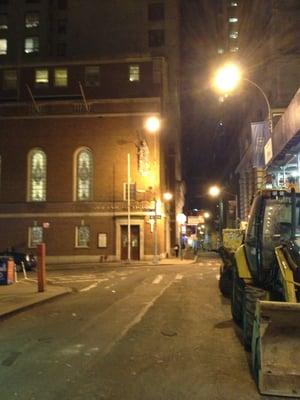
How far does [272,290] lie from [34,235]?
38.8 metres

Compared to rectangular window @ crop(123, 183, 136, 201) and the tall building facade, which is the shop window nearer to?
the tall building facade

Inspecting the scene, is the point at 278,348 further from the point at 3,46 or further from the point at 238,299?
the point at 3,46

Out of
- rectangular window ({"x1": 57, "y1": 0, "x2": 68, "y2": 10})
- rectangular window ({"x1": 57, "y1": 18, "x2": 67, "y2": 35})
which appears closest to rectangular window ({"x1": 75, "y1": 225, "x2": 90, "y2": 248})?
rectangular window ({"x1": 57, "y1": 18, "x2": 67, "y2": 35})

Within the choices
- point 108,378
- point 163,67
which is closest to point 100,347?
point 108,378

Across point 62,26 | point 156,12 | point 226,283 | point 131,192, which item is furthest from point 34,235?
point 62,26

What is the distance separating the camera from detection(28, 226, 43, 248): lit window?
4544 centimetres

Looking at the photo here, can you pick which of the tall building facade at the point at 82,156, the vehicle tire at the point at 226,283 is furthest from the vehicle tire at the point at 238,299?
the tall building facade at the point at 82,156

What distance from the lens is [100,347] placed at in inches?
353

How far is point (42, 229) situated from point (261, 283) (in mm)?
37823

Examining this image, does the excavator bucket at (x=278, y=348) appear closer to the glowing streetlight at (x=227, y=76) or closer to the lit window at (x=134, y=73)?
the glowing streetlight at (x=227, y=76)

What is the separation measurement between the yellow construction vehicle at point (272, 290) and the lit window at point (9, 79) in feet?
144

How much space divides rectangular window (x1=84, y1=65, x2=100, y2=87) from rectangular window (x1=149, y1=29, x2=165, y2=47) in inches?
907

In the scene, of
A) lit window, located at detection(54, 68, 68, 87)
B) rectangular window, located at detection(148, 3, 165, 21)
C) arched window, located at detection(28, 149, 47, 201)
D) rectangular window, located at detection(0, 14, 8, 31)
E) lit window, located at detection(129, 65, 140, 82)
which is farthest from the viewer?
→ rectangular window, located at detection(0, 14, 8, 31)

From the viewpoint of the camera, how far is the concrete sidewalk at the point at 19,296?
13.9m
